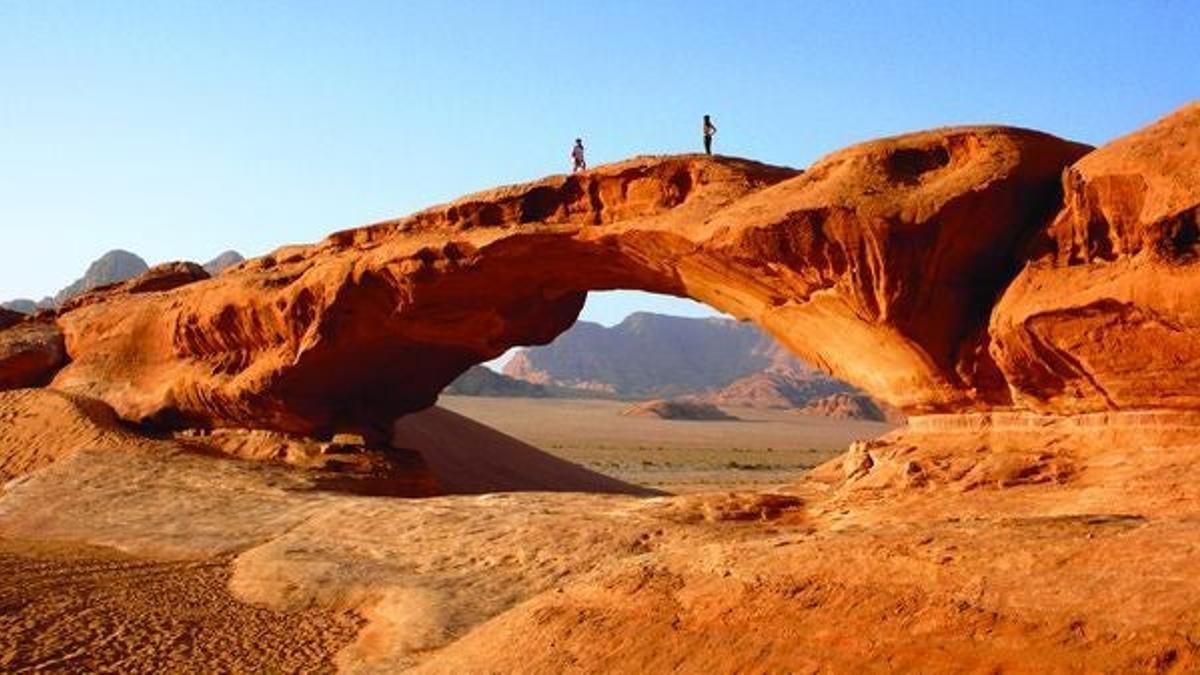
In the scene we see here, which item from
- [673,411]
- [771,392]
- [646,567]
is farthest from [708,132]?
[771,392]

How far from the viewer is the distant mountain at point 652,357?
148625mm

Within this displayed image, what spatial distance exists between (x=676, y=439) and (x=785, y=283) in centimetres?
5234

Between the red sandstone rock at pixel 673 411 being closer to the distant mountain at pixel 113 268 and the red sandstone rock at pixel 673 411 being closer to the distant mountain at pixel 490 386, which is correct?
the distant mountain at pixel 490 386

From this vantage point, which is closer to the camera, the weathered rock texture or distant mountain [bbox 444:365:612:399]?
the weathered rock texture

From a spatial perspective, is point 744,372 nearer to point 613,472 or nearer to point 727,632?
point 613,472

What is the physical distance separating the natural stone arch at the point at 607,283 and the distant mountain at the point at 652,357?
381 feet

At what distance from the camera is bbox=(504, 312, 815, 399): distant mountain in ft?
488

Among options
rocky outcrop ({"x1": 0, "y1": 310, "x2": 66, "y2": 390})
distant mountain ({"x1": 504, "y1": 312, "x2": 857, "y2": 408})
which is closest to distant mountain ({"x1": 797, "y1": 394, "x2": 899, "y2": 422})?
distant mountain ({"x1": 504, "y1": 312, "x2": 857, "y2": 408})

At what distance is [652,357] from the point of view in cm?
16275

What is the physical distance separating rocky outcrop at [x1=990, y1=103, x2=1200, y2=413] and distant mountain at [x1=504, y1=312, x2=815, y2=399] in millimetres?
124766

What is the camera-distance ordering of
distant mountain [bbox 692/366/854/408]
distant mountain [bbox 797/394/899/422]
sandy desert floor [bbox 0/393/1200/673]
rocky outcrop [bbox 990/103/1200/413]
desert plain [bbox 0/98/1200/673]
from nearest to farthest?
sandy desert floor [bbox 0/393/1200/673]
desert plain [bbox 0/98/1200/673]
rocky outcrop [bbox 990/103/1200/413]
distant mountain [bbox 797/394/899/422]
distant mountain [bbox 692/366/854/408]

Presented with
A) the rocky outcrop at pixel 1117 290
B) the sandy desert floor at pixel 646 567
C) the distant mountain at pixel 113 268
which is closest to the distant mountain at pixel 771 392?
the distant mountain at pixel 113 268

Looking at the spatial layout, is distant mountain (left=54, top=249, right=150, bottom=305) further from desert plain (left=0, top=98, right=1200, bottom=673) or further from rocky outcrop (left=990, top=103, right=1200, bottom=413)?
rocky outcrop (left=990, top=103, right=1200, bottom=413)

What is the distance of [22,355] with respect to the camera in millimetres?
20344
